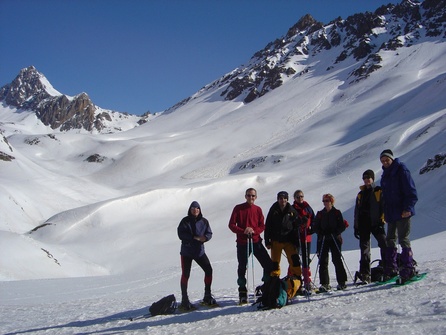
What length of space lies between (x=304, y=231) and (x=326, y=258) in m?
0.71

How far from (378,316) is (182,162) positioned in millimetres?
59609

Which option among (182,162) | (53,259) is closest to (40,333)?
(53,259)

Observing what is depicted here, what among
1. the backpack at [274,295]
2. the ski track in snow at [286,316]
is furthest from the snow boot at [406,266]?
→ the backpack at [274,295]

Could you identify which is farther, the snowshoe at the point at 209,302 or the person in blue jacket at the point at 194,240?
the person in blue jacket at the point at 194,240

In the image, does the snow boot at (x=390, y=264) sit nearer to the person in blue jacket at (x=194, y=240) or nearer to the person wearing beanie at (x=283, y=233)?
the person wearing beanie at (x=283, y=233)

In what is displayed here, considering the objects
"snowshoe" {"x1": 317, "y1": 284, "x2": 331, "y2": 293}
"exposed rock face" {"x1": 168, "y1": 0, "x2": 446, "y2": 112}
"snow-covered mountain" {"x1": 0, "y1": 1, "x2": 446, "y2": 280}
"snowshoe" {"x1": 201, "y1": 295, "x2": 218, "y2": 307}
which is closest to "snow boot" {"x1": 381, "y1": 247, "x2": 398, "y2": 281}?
"snowshoe" {"x1": 317, "y1": 284, "x2": 331, "y2": 293}

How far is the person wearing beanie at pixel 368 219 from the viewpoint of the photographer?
752 cm

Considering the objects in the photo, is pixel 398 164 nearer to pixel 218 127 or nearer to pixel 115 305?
pixel 115 305

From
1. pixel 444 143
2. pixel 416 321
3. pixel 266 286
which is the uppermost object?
pixel 444 143

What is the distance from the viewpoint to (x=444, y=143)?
28719 millimetres

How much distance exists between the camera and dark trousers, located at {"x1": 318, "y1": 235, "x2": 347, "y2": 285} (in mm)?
7559

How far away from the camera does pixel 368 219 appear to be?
773cm

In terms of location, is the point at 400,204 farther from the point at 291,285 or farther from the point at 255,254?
the point at 255,254

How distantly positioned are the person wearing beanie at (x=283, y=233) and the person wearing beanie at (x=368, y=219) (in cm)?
134
